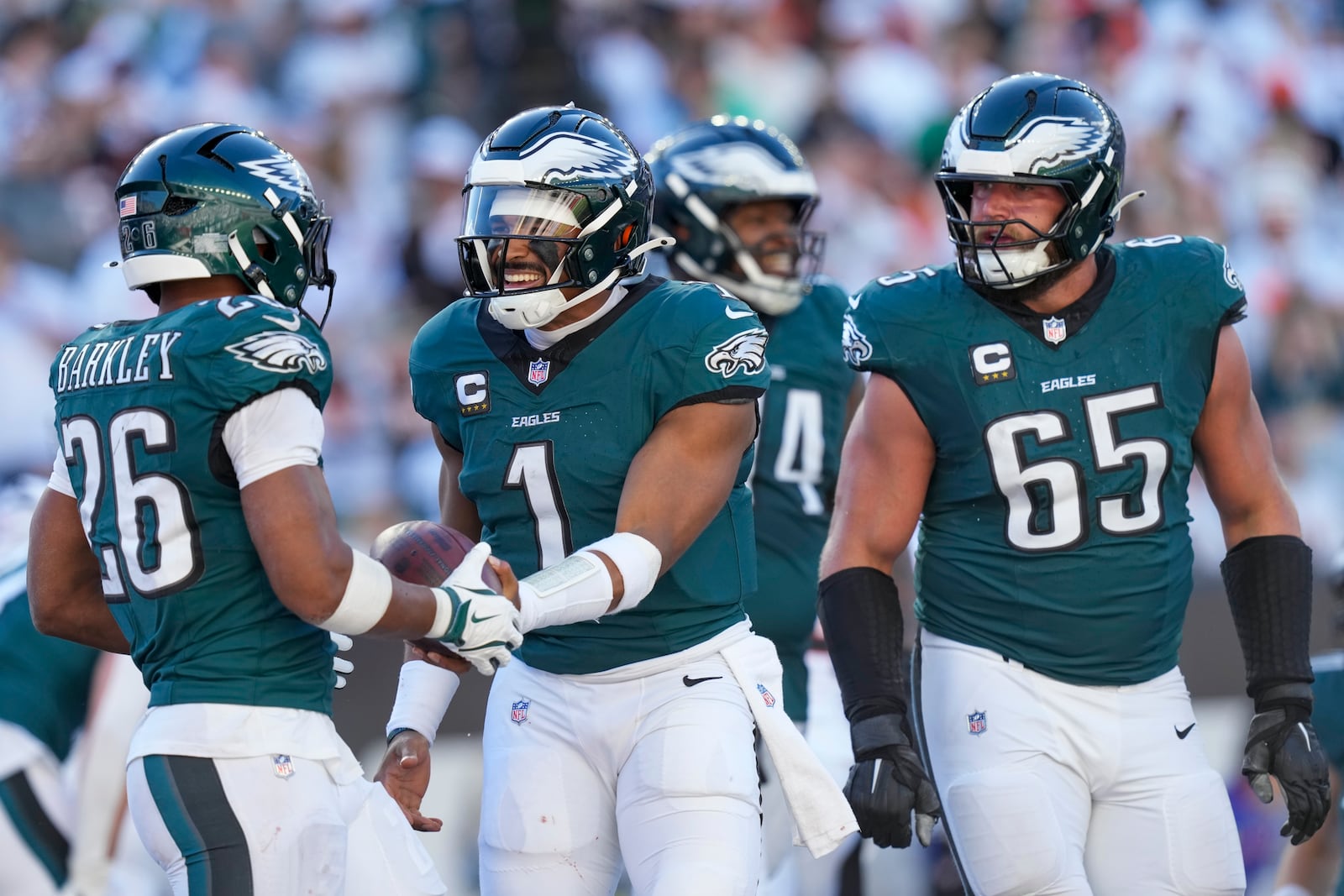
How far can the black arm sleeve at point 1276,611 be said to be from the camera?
12.0 ft

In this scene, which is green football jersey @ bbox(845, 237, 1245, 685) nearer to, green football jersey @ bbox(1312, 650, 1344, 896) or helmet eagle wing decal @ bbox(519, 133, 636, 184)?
helmet eagle wing decal @ bbox(519, 133, 636, 184)

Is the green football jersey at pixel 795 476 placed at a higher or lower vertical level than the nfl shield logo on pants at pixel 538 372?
lower

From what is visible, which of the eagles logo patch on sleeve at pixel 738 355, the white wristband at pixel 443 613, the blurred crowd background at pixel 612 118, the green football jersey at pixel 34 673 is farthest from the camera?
the blurred crowd background at pixel 612 118

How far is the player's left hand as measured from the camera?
344 cm

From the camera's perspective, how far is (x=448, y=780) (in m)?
5.19

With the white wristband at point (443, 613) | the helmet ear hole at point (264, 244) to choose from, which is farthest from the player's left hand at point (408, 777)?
the helmet ear hole at point (264, 244)

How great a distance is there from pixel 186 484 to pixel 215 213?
52 cm

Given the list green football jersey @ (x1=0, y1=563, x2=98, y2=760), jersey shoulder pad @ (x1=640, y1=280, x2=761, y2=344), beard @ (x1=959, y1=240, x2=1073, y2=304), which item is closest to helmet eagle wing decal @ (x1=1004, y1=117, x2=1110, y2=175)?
beard @ (x1=959, y1=240, x2=1073, y2=304)

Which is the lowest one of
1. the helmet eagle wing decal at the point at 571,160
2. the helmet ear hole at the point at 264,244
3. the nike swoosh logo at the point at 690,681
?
the nike swoosh logo at the point at 690,681

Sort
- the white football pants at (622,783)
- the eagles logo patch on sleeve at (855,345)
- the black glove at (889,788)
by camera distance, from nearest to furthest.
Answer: the white football pants at (622,783), the black glove at (889,788), the eagles logo patch on sleeve at (855,345)

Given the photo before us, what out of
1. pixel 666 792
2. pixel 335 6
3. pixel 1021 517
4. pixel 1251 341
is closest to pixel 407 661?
pixel 666 792

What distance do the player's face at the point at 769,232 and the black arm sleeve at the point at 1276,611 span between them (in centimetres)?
174

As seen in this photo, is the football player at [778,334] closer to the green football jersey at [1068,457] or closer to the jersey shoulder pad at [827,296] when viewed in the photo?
the jersey shoulder pad at [827,296]

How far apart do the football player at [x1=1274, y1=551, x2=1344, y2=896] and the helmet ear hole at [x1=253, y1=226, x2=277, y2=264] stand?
9.71 ft
